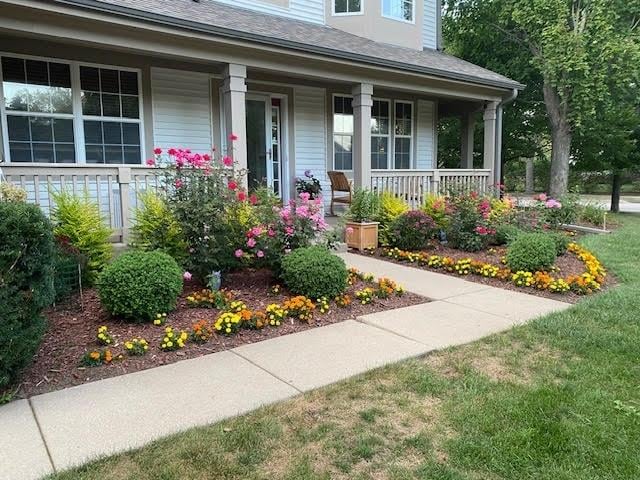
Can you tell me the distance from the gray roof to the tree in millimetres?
3083

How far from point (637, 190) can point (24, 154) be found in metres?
37.0

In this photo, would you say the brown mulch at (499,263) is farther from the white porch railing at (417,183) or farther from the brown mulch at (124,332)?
the white porch railing at (417,183)

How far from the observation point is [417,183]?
925cm

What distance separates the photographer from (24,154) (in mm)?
7254

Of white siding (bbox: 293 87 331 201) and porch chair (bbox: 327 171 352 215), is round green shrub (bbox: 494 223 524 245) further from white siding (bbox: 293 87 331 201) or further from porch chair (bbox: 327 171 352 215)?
white siding (bbox: 293 87 331 201)

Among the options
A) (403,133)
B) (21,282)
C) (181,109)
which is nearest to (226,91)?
(181,109)

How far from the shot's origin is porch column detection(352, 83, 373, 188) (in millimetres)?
8513

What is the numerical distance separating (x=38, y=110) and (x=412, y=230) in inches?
229

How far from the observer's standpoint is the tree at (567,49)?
1217 cm

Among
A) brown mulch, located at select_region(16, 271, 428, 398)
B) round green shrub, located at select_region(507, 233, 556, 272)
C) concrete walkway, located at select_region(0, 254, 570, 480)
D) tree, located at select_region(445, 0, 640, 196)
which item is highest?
tree, located at select_region(445, 0, 640, 196)

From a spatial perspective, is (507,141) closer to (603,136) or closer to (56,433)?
(603,136)

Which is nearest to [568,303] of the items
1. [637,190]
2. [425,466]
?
[425,466]

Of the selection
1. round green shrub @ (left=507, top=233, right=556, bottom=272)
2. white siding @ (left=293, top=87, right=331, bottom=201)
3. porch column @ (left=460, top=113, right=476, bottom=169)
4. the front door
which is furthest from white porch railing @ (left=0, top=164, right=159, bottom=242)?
porch column @ (left=460, top=113, right=476, bottom=169)

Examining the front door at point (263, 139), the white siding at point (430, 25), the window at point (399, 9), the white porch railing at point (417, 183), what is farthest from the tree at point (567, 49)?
the front door at point (263, 139)
